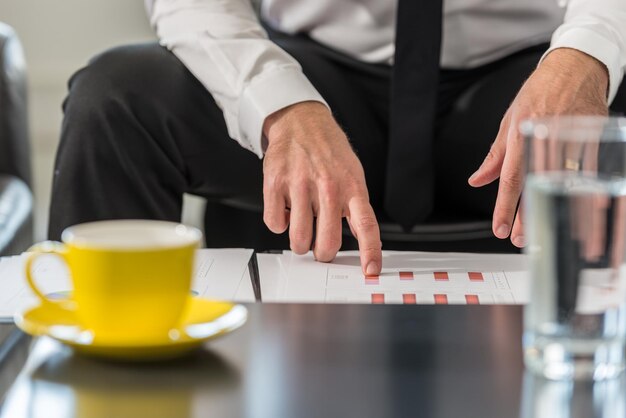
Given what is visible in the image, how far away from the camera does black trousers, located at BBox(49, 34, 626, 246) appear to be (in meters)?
1.41

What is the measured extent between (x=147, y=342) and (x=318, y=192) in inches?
19.6

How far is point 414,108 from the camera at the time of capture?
1.46 metres

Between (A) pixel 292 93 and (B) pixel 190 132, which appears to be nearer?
(A) pixel 292 93

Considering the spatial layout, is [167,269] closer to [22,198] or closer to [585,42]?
[585,42]

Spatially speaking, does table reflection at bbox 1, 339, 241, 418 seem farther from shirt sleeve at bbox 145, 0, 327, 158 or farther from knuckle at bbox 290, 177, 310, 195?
shirt sleeve at bbox 145, 0, 327, 158

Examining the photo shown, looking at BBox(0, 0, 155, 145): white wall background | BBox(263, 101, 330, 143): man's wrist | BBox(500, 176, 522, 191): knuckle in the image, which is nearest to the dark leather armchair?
BBox(263, 101, 330, 143): man's wrist

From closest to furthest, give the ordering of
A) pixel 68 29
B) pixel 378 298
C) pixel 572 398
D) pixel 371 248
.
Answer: pixel 572 398, pixel 378 298, pixel 371 248, pixel 68 29

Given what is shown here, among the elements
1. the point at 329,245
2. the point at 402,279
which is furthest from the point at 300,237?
the point at 402,279

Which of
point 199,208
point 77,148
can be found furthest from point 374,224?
point 199,208

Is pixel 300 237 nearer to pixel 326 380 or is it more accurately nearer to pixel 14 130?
pixel 326 380

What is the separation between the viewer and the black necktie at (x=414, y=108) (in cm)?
144

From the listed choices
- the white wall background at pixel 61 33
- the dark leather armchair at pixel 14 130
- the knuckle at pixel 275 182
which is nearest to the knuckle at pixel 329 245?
the knuckle at pixel 275 182

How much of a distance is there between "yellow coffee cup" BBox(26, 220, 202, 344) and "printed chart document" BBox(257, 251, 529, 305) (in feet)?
0.80

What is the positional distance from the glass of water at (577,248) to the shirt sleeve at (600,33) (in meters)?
0.73
